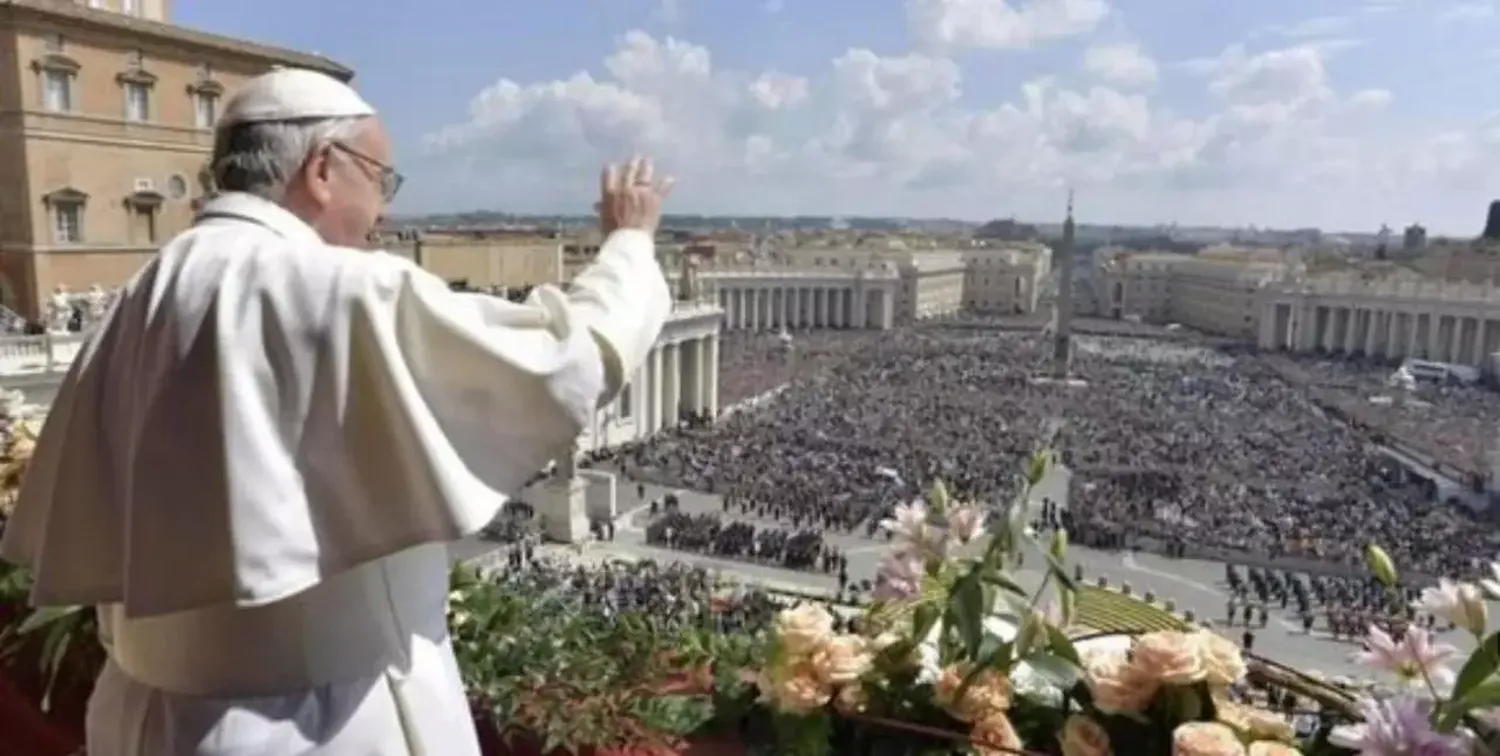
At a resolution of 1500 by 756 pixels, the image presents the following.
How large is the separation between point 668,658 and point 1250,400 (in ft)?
162

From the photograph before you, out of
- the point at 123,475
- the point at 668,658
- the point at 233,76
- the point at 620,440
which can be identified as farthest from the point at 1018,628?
the point at 620,440

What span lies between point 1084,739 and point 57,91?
20.6 meters

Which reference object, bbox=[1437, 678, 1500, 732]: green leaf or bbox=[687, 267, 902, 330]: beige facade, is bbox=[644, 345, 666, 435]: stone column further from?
bbox=[687, 267, 902, 330]: beige facade

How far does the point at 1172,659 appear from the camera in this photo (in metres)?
2.12

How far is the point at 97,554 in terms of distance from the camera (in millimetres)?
1759

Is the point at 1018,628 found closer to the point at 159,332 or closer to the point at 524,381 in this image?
the point at 524,381

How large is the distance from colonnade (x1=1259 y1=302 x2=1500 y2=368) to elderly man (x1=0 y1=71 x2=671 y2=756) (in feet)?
242

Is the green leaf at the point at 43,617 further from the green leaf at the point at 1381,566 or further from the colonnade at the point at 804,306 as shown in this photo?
the colonnade at the point at 804,306

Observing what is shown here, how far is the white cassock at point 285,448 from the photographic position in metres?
1.58

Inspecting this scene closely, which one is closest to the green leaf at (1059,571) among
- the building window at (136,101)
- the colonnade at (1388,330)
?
the building window at (136,101)

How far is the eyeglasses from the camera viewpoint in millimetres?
1805

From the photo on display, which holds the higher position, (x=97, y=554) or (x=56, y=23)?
(x=56, y=23)

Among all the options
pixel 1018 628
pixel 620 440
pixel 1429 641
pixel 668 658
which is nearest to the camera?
pixel 1429 641

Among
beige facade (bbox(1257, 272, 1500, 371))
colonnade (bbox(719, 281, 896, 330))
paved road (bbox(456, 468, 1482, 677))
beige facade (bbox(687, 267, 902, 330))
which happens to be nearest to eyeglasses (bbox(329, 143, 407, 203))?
paved road (bbox(456, 468, 1482, 677))
